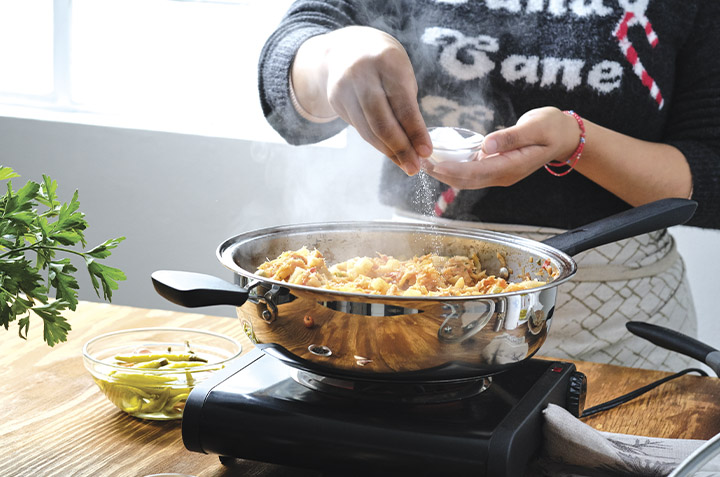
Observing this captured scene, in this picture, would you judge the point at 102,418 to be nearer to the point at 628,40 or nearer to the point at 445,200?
the point at 445,200

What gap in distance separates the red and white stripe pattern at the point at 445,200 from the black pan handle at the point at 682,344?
0.55 metres

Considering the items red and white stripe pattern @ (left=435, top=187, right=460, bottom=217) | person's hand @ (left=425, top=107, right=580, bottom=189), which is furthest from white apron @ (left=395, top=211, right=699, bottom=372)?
person's hand @ (left=425, top=107, right=580, bottom=189)

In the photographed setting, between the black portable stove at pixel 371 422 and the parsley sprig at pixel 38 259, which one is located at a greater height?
the parsley sprig at pixel 38 259

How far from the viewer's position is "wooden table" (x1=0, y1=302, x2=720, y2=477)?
0.75 m

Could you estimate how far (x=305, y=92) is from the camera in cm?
126

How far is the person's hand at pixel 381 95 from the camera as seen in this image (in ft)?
2.92

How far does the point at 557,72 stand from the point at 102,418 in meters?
1.03

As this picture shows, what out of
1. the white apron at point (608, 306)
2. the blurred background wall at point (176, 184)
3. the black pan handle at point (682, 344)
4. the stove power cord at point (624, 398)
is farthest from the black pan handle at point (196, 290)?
the blurred background wall at point (176, 184)

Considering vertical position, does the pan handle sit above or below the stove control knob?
above

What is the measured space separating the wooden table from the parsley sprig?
12 cm

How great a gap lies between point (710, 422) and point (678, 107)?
0.81 metres

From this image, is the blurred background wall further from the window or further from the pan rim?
the pan rim

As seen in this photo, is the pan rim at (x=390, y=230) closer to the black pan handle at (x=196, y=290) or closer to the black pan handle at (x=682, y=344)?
the black pan handle at (x=196, y=290)

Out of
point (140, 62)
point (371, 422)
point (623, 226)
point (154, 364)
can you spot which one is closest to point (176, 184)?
point (140, 62)
